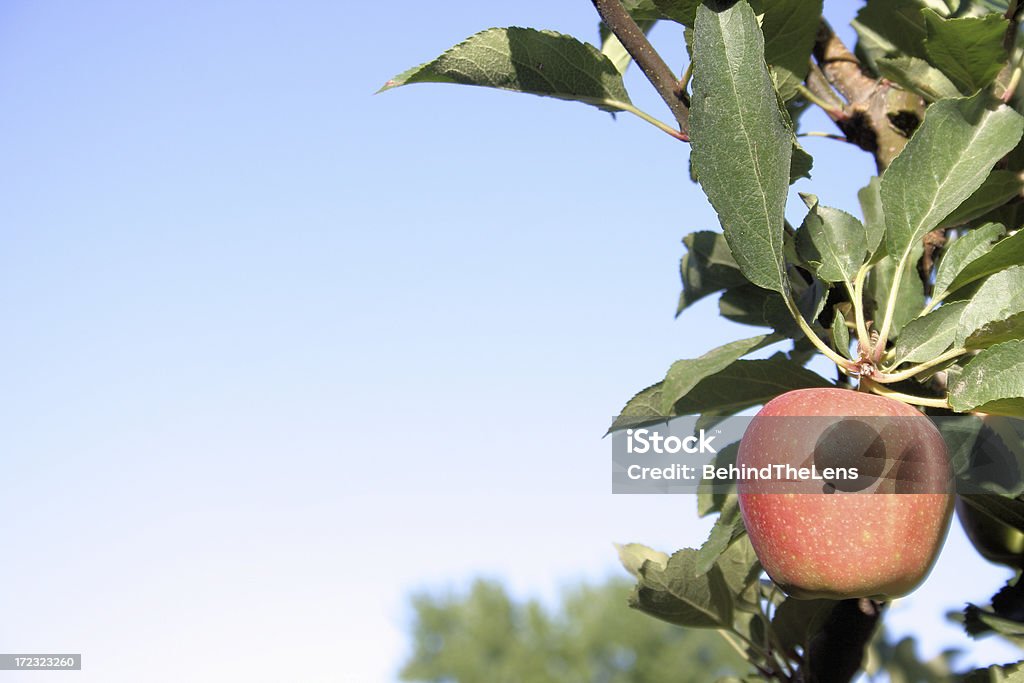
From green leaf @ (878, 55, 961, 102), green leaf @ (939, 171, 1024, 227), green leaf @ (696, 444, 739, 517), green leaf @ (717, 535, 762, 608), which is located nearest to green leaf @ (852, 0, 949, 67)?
green leaf @ (878, 55, 961, 102)

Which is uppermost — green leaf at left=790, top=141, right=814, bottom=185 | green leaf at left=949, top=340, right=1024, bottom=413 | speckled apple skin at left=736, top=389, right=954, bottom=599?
green leaf at left=790, top=141, right=814, bottom=185

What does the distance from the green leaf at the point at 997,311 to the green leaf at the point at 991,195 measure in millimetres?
159

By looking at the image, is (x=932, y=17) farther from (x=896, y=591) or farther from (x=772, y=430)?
(x=896, y=591)

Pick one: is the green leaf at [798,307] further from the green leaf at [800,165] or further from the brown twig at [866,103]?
the brown twig at [866,103]

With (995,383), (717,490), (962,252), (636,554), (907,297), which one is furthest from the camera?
(636,554)

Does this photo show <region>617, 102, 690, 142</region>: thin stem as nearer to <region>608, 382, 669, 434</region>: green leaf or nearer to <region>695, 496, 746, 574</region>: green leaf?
<region>608, 382, 669, 434</region>: green leaf

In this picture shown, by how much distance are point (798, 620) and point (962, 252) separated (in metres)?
0.58

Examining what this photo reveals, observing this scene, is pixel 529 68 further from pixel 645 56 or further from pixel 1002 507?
pixel 1002 507

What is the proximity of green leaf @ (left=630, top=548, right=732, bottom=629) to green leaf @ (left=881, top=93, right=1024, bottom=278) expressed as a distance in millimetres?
520

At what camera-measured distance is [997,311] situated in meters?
0.71

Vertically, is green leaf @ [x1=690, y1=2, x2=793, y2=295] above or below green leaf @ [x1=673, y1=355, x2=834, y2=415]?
above

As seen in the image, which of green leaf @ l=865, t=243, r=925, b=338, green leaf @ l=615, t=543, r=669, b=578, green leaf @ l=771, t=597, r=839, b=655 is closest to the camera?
green leaf @ l=865, t=243, r=925, b=338

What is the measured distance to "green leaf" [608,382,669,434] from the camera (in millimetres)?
924

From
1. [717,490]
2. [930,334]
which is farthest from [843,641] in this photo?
[930,334]
